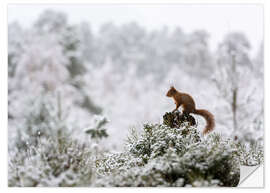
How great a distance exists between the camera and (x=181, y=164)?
248 centimetres

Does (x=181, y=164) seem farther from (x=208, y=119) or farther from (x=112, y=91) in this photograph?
(x=112, y=91)

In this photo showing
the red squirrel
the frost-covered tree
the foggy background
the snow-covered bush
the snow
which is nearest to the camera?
the snow-covered bush

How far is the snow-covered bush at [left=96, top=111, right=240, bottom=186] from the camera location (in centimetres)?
247

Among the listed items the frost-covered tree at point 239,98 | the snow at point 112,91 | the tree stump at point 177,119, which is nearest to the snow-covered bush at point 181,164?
the snow at point 112,91

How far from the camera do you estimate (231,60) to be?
664 centimetres

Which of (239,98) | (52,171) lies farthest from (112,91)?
(52,171)

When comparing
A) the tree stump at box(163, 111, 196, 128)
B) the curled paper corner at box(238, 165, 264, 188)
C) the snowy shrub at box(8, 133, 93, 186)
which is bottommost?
the curled paper corner at box(238, 165, 264, 188)

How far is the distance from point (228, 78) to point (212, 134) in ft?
10.1

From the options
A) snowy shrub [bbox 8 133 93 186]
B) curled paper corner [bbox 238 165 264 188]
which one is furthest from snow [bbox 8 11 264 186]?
curled paper corner [bbox 238 165 264 188]

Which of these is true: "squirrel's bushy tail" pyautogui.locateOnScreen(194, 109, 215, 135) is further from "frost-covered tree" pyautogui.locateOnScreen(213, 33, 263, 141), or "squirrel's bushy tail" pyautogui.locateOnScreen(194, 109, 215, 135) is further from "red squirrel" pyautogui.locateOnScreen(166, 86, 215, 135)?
"frost-covered tree" pyautogui.locateOnScreen(213, 33, 263, 141)

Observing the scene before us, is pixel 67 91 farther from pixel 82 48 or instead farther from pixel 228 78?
pixel 228 78

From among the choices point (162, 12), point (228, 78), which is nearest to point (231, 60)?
point (228, 78)

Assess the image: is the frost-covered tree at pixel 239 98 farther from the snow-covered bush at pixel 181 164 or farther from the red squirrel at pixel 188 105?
the snow-covered bush at pixel 181 164
